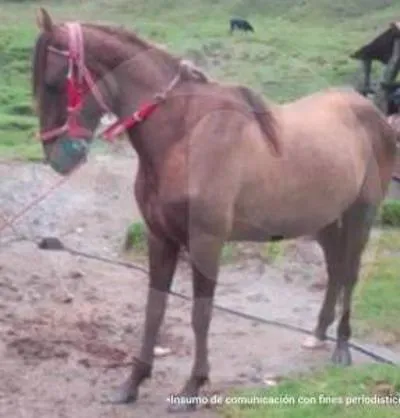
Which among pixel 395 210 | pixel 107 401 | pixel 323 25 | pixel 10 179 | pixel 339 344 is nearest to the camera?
pixel 107 401

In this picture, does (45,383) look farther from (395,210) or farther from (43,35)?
(395,210)

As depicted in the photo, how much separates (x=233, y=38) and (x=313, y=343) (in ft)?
5.34

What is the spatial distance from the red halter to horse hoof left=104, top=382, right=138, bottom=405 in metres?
1.15

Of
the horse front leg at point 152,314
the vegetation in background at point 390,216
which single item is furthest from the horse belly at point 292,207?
the vegetation in background at point 390,216

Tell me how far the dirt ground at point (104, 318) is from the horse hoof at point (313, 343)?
0.04 metres

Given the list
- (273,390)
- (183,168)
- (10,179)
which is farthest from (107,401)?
(10,179)

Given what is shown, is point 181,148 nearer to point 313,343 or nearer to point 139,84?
point 139,84

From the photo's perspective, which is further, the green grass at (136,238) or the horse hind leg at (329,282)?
the green grass at (136,238)

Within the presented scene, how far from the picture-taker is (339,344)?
20.5ft

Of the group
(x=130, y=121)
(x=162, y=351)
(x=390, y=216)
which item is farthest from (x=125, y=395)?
(x=390, y=216)

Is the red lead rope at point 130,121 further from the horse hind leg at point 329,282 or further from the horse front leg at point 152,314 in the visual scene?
the horse hind leg at point 329,282

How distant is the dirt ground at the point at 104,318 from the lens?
18.9 feet

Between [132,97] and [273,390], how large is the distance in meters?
1.41

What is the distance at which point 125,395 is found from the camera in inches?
219
